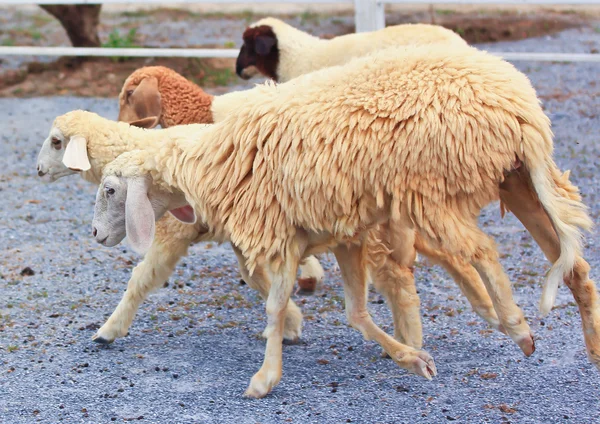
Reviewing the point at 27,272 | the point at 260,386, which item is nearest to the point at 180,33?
the point at 27,272

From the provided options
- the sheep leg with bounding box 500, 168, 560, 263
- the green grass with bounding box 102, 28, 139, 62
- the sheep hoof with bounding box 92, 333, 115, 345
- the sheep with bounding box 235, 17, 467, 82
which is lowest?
the sheep hoof with bounding box 92, 333, 115, 345

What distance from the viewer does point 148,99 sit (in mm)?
5418

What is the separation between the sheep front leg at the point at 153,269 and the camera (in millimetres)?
4551

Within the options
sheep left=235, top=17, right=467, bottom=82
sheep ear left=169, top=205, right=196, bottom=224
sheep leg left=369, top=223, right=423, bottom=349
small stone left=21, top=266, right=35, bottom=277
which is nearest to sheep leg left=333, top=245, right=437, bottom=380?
sheep leg left=369, top=223, right=423, bottom=349

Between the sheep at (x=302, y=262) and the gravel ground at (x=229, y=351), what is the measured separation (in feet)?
0.59

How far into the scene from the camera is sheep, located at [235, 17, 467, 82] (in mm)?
5891

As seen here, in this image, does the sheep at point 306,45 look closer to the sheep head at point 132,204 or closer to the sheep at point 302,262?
the sheep at point 302,262

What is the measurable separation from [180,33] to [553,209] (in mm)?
9964

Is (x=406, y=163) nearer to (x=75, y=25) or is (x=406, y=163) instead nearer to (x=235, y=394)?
(x=235, y=394)

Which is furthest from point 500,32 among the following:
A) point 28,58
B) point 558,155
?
point 28,58

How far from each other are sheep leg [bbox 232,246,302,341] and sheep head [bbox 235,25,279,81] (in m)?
2.50

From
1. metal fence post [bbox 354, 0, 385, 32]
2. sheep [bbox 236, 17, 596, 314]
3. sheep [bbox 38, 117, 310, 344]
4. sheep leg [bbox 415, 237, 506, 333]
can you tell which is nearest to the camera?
sheep leg [bbox 415, 237, 506, 333]

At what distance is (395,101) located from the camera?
3.57 metres

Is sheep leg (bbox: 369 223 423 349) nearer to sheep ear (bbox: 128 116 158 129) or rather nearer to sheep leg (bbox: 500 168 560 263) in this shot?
sheep leg (bbox: 500 168 560 263)
